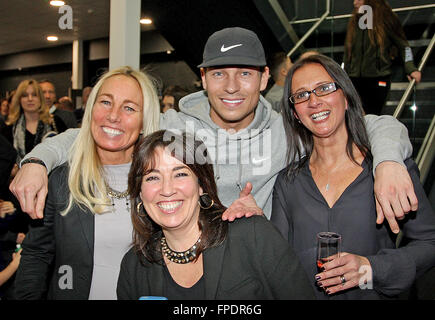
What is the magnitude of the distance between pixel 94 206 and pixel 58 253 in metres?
0.29

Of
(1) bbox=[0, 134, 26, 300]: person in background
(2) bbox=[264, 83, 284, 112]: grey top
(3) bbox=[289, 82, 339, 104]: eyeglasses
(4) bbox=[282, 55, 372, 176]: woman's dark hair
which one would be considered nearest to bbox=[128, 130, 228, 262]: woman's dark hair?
(4) bbox=[282, 55, 372, 176]: woman's dark hair

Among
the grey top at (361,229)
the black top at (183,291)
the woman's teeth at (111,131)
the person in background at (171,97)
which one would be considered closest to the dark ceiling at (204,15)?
the person in background at (171,97)

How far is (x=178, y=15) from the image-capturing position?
4977 millimetres

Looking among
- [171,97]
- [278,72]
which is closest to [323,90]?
[278,72]

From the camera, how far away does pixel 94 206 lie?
1910mm

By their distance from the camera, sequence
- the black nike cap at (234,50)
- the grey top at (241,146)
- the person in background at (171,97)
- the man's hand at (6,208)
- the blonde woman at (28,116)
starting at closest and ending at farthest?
1. the grey top at (241,146)
2. the black nike cap at (234,50)
3. the man's hand at (6,208)
4. the blonde woman at (28,116)
5. the person in background at (171,97)

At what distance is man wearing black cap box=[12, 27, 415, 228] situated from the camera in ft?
6.82

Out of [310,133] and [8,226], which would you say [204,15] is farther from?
[8,226]

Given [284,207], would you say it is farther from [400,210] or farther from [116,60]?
[116,60]

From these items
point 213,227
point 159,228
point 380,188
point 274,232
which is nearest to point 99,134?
point 159,228

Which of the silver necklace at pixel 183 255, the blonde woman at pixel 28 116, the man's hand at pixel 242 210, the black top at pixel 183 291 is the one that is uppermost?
the blonde woman at pixel 28 116

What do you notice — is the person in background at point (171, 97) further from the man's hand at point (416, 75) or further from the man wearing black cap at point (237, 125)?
the man's hand at point (416, 75)

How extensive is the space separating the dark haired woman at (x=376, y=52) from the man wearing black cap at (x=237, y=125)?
7.08 feet

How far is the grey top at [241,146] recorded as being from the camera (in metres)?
1.96
